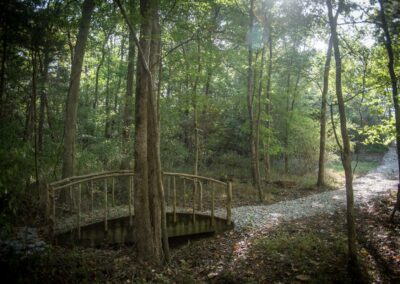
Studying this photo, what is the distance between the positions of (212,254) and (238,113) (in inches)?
495

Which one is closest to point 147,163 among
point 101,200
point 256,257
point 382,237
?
point 256,257

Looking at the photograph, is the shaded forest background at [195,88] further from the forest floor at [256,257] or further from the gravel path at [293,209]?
the gravel path at [293,209]

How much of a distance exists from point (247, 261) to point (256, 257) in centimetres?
25

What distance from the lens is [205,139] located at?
18219mm

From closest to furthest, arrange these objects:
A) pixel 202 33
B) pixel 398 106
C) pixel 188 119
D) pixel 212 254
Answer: pixel 212 254 < pixel 202 33 < pixel 398 106 < pixel 188 119

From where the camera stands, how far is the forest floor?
483 cm

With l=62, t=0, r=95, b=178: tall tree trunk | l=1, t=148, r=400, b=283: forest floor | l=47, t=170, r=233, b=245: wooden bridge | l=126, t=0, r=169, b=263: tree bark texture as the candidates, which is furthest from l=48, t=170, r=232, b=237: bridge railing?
l=126, t=0, r=169, b=263: tree bark texture

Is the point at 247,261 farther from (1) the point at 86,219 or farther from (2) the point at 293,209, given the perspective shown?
(2) the point at 293,209

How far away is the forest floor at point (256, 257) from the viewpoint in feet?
15.8

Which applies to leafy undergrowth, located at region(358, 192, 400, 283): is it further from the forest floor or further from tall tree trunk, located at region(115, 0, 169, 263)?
tall tree trunk, located at region(115, 0, 169, 263)

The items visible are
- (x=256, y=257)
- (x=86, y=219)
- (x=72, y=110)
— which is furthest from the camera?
(x=72, y=110)

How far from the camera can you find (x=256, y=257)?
6656 mm

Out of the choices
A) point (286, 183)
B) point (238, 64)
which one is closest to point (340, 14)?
point (238, 64)

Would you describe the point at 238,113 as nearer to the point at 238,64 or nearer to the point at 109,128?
the point at 238,64
